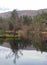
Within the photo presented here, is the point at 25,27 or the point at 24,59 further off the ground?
the point at 24,59

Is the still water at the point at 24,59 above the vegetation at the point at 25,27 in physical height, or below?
above

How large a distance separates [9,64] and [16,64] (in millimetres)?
235

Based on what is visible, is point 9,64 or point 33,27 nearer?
point 9,64

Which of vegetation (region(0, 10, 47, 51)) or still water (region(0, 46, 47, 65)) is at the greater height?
still water (region(0, 46, 47, 65))

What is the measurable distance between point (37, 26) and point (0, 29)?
394 centimetres

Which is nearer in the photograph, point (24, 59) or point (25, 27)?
point (24, 59)

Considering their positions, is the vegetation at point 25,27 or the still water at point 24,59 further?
the vegetation at point 25,27

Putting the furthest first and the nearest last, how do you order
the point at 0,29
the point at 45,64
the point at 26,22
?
the point at 26,22, the point at 0,29, the point at 45,64

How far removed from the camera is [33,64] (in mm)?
8289

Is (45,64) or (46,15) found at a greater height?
(45,64)

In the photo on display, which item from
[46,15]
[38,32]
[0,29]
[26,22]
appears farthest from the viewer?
[46,15]

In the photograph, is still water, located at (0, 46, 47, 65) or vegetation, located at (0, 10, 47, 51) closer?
still water, located at (0, 46, 47, 65)

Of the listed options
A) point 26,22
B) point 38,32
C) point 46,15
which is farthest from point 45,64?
point 46,15

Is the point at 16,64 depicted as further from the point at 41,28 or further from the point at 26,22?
the point at 26,22
